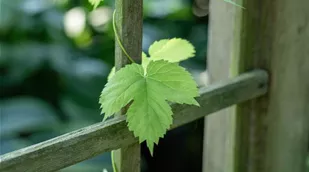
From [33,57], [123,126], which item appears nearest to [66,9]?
[33,57]

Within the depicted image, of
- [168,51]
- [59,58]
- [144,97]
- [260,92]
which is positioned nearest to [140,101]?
[144,97]

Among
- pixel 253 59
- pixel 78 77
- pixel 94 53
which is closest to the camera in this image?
pixel 253 59

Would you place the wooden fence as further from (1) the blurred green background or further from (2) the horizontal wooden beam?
(1) the blurred green background

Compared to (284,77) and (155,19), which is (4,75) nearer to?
(155,19)

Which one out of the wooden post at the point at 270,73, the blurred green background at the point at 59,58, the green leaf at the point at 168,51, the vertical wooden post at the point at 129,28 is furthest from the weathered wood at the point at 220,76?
the blurred green background at the point at 59,58

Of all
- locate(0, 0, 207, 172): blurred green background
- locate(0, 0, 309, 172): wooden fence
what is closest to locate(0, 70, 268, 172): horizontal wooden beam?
locate(0, 0, 309, 172): wooden fence

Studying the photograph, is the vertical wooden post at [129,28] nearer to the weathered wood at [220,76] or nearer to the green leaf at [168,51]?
the green leaf at [168,51]
